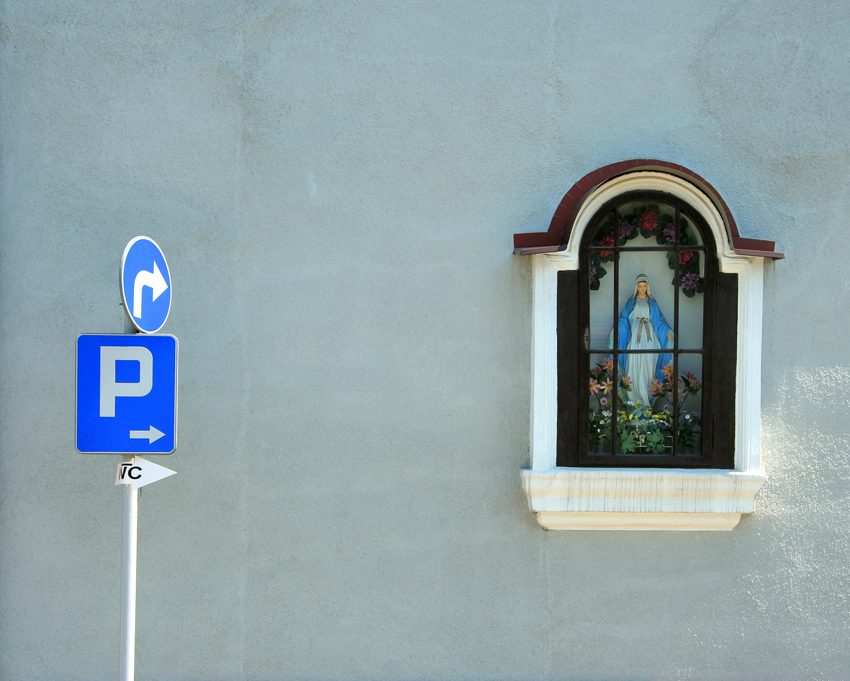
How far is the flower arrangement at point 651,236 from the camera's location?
3.98 m

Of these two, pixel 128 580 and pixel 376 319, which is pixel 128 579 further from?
pixel 376 319

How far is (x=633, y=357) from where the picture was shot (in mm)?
4020

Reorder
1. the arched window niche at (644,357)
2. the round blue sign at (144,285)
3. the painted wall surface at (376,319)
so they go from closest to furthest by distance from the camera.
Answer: the round blue sign at (144,285)
the arched window niche at (644,357)
the painted wall surface at (376,319)

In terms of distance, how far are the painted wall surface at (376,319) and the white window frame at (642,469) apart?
5.4 inches

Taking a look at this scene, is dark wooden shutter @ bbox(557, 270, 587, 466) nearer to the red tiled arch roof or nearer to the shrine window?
the shrine window

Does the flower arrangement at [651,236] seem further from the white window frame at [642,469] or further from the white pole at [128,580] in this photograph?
the white pole at [128,580]

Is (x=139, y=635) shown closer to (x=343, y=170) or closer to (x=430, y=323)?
(x=430, y=323)

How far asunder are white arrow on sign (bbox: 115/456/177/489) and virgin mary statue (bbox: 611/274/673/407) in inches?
100

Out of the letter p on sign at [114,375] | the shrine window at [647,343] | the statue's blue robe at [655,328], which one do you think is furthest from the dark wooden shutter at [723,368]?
the letter p on sign at [114,375]

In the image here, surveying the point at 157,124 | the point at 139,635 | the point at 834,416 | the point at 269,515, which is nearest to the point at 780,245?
the point at 834,416

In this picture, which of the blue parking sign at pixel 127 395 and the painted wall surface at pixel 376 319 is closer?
the blue parking sign at pixel 127 395

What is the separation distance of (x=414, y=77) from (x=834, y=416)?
3.13 meters

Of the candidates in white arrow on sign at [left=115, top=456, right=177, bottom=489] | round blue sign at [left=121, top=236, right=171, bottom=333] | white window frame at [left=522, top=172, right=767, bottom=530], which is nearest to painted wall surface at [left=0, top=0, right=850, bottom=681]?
white window frame at [left=522, top=172, right=767, bottom=530]

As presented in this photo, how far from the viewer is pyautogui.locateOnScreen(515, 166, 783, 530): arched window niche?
3.83 metres
